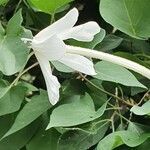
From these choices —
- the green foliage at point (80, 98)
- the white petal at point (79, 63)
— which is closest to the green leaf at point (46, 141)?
the green foliage at point (80, 98)

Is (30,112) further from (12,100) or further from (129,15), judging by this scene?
(129,15)

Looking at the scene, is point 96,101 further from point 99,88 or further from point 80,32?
point 80,32

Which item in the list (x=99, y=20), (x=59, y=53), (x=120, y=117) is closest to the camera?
(x=59, y=53)

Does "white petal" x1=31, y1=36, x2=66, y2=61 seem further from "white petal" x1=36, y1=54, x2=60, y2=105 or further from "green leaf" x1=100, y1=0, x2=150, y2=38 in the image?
"green leaf" x1=100, y1=0, x2=150, y2=38

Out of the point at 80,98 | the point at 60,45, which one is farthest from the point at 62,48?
the point at 80,98

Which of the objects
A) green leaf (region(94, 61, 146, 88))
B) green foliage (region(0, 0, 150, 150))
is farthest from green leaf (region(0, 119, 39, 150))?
green leaf (region(94, 61, 146, 88))

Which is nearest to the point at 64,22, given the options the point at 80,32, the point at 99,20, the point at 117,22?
the point at 80,32

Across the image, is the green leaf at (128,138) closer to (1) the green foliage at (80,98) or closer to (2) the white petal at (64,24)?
(1) the green foliage at (80,98)
